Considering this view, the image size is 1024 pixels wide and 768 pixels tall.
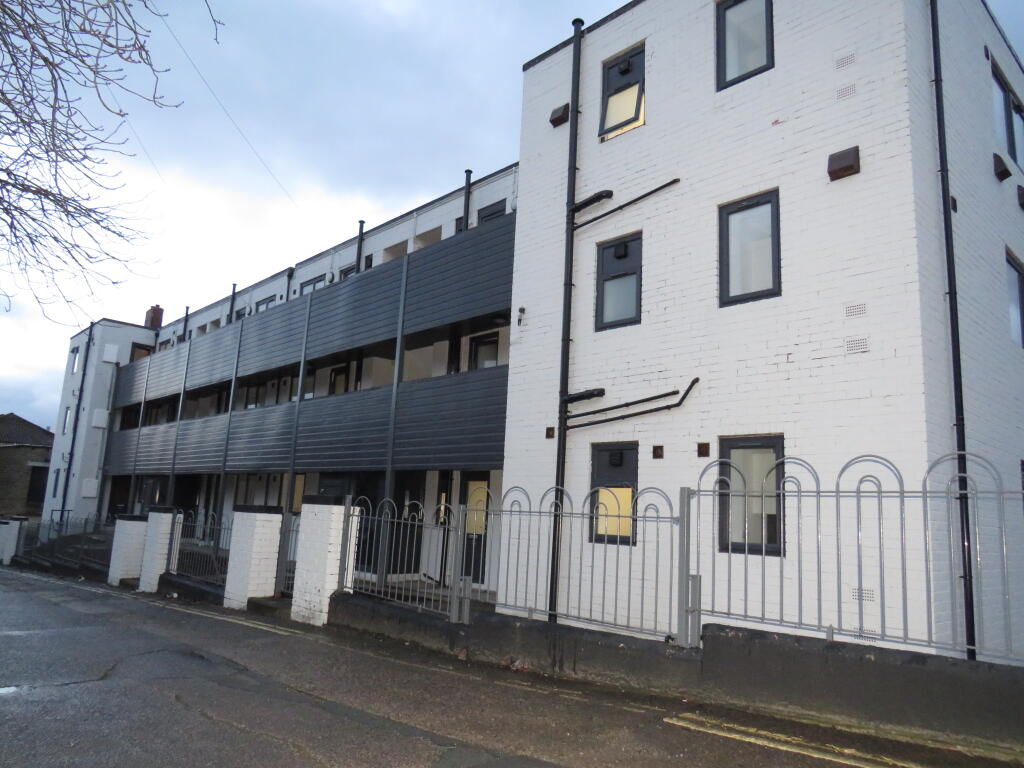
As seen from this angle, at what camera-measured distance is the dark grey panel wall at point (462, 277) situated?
12883mm

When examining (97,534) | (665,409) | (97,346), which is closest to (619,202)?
(665,409)

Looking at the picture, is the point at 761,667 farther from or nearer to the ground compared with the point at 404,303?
nearer to the ground

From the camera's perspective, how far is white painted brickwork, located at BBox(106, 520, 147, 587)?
16641 mm

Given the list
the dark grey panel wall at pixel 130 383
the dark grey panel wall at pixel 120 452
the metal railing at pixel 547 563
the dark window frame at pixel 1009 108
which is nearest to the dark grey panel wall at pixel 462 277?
the metal railing at pixel 547 563

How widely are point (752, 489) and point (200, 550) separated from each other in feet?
36.1

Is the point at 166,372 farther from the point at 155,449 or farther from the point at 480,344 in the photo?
the point at 480,344

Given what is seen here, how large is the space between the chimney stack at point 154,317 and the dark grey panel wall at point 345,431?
2073 centimetres

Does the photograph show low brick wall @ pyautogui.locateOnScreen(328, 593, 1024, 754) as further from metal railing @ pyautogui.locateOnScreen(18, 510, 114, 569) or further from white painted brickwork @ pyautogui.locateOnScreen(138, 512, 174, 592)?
metal railing @ pyautogui.locateOnScreen(18, 510, 114, 569)

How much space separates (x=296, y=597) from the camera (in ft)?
35.3

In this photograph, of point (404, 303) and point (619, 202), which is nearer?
point (619, 202)

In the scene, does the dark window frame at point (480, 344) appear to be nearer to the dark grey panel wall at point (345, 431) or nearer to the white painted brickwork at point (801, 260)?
the dark grey panel wall at point (345, 431)

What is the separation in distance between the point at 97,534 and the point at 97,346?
36.5ft

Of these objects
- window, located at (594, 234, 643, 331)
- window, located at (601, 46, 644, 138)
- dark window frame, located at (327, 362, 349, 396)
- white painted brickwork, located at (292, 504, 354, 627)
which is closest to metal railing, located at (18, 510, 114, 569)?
dark window frame, located at (327, 362, 349, 396)

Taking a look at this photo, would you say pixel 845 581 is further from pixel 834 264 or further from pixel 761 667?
pixel 834 264
